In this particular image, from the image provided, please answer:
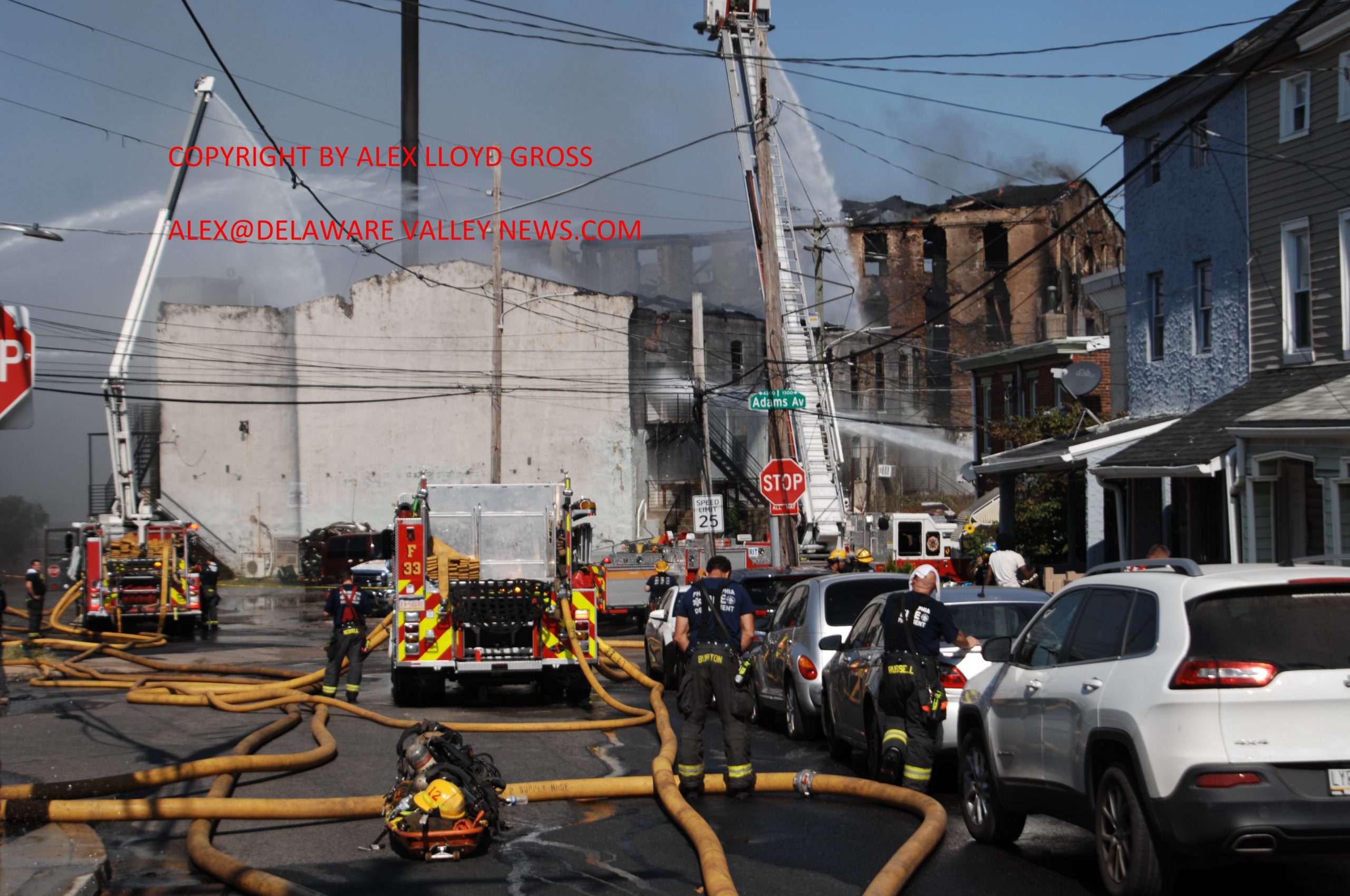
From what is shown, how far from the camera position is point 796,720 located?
41.5 ft

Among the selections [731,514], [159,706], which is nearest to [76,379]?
[731,514]

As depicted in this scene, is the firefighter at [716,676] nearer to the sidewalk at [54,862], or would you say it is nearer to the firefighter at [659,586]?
the sidewalk at [54,862]

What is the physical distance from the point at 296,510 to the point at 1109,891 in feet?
167

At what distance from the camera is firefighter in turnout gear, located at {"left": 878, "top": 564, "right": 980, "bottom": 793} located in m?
9.25

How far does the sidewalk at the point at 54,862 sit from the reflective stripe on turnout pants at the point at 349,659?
7.80 meters

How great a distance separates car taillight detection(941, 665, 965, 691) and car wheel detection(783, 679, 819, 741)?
277 centimetres

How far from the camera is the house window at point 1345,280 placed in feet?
58.6

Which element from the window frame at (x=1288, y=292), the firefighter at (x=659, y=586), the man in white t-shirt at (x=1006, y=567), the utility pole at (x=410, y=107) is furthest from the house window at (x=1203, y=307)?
the utility pole at (x=410, y=107)

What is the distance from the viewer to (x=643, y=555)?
31156mm

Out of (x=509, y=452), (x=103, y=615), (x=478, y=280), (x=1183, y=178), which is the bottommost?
(x=103, y=615)

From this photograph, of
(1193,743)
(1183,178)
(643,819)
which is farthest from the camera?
(1183,178)

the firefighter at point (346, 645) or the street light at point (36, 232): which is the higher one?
the street light at point (36, 232)

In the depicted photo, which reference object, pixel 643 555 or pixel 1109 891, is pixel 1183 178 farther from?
pixel 1109 891

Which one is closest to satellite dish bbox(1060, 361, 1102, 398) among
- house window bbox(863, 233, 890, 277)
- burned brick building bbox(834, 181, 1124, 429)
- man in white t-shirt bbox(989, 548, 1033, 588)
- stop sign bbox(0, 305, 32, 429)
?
man in white t-shirt bbox(989, 548, 1033, 588)
